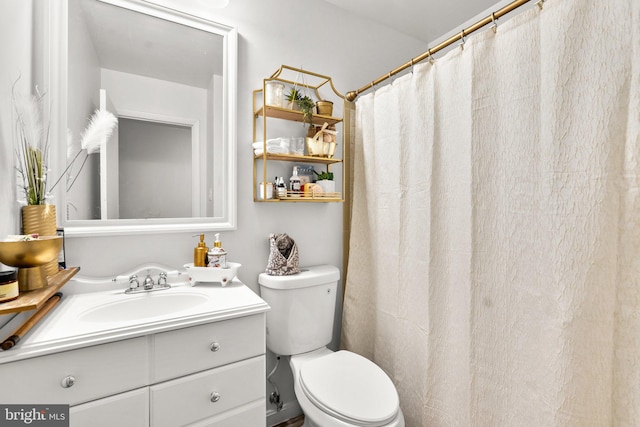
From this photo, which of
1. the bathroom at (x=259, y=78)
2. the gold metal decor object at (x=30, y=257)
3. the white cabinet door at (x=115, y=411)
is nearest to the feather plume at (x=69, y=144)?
the bathroom at (x=259, y=78)

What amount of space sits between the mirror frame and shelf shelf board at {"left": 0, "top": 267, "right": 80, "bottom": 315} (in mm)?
248

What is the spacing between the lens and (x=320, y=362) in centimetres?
133

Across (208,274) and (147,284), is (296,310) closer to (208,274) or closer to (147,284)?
(208,274)

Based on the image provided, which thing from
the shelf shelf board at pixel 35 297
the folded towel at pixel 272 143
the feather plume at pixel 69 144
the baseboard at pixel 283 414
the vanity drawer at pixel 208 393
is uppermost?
the folded towel at pixel 272 143

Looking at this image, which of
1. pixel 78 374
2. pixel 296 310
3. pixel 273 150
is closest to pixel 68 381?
pixel 78 374

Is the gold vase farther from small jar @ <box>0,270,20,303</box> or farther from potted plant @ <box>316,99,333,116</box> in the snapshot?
potted plant @ <box>316,99,333,116</box>

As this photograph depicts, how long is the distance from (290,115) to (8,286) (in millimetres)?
1244

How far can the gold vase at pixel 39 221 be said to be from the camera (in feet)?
3.15

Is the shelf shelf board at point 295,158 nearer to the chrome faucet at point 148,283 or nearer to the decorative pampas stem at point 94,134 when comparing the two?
the decorative pampas stem at point 94,134

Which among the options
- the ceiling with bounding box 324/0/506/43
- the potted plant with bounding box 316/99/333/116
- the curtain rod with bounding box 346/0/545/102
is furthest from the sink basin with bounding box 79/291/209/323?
the ceiling with bounding box 324/0/506/43

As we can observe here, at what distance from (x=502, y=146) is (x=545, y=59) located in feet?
0.92

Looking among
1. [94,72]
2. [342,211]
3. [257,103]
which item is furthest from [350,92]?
[94,72]

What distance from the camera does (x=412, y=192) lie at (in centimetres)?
141

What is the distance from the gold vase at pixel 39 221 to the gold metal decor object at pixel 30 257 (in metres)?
0.09
